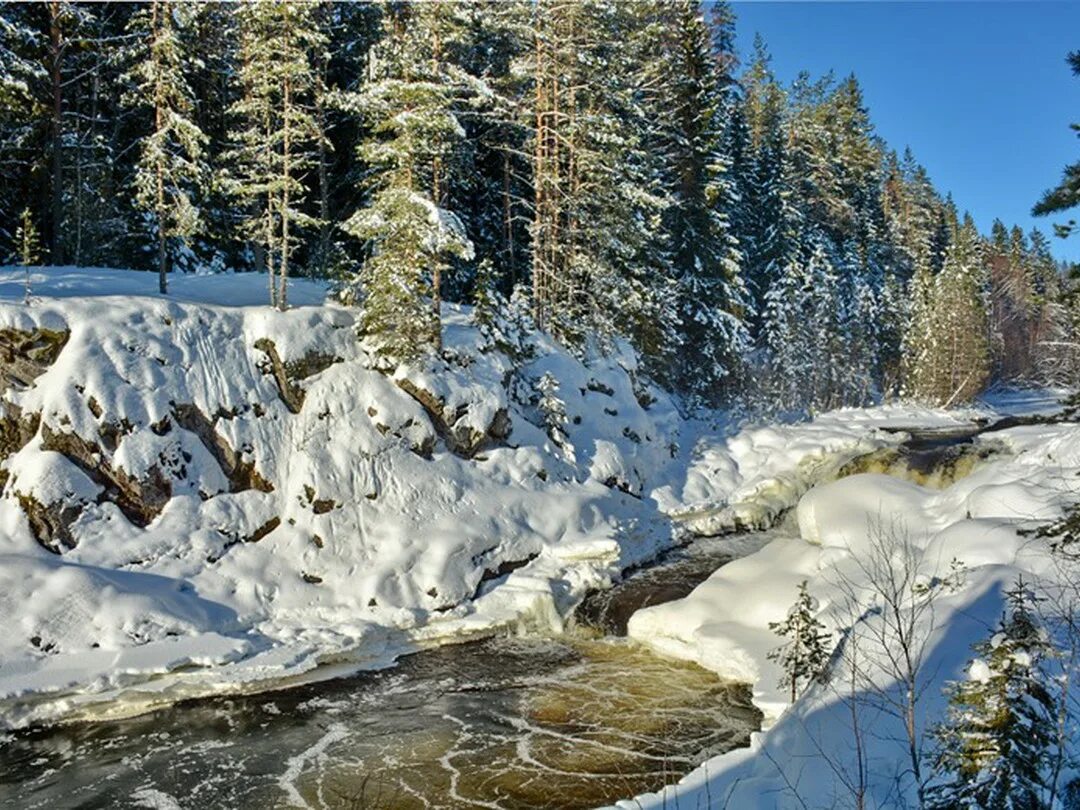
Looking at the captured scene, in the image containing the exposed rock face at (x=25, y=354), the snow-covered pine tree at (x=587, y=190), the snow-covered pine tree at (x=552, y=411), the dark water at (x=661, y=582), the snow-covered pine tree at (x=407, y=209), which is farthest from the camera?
Result: the snow-covered pine tree at (x=587, y=190)

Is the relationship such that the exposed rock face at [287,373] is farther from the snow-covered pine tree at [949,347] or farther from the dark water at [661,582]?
the snow-covered pine tree at [949,347]

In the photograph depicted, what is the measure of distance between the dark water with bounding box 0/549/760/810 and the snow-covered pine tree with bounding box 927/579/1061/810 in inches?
177

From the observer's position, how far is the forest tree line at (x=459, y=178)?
64.4 ft

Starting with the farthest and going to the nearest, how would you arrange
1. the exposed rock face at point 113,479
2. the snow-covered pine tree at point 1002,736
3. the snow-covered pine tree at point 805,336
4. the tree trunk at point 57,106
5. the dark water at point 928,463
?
the snow-covered pine tree at point 805,336
the dark water at point 928,463
the tree trunk at point 57,106
the exposed rock face at point 113,479
the snow-covered pine tree at point 1002,736

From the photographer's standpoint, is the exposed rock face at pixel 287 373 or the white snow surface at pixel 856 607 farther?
the exposed rock face at pixel 287 373

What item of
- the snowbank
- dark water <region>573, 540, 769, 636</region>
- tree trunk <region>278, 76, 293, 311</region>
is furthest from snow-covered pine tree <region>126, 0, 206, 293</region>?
dark water <region>573, 540, 769, 636</region>

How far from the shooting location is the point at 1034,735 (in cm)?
580

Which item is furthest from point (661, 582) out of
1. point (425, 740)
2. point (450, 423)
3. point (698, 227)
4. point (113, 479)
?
point (698, 227)

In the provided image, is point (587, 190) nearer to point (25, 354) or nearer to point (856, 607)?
point (25, 354)

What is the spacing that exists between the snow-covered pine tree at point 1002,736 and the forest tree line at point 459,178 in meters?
5.47

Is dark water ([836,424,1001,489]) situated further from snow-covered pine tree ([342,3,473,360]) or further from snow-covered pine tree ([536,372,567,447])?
snow-covered pine tree ([342,3,473,360])

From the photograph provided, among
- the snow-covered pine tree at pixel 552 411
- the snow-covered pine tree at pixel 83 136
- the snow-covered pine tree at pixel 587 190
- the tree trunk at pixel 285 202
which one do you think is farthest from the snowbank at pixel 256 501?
the snow-covered pine tree at pixel 587 190

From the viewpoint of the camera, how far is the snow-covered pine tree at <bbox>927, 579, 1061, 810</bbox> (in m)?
5.64

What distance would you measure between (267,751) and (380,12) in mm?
25794
